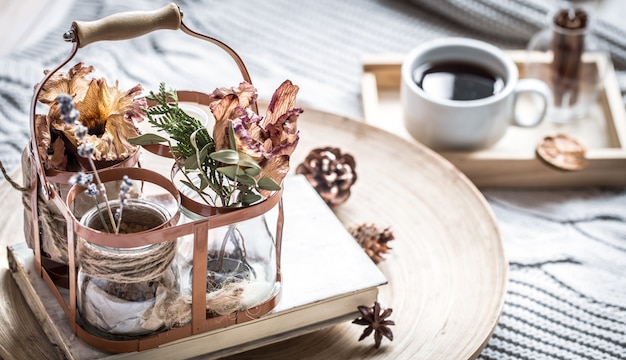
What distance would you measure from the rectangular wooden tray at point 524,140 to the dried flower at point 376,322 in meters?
0.34

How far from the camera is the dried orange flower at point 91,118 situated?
68 cm

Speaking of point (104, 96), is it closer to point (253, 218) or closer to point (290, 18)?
point (253, 218)

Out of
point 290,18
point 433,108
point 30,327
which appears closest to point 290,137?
point 30,327

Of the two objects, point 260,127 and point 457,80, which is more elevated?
point 260,127

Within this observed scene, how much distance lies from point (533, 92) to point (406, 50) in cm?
26

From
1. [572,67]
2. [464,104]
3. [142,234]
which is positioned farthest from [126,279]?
[572,67]

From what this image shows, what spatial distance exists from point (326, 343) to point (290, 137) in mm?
215

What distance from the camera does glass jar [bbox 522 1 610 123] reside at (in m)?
1.13

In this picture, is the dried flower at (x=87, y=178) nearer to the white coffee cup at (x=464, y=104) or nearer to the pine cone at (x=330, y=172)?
the pine cone at (x=330, y=172)

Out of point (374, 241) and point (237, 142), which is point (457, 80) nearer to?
point (374, 241)

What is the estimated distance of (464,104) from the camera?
3.33 ft

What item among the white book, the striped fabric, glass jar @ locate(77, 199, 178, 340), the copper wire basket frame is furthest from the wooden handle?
the striped fabric

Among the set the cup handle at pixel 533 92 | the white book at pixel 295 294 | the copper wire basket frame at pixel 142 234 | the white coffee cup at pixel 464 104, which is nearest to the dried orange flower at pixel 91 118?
the copper wire basket frame at pixel 142 234

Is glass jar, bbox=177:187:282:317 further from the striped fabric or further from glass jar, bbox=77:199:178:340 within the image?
the striped fabric
